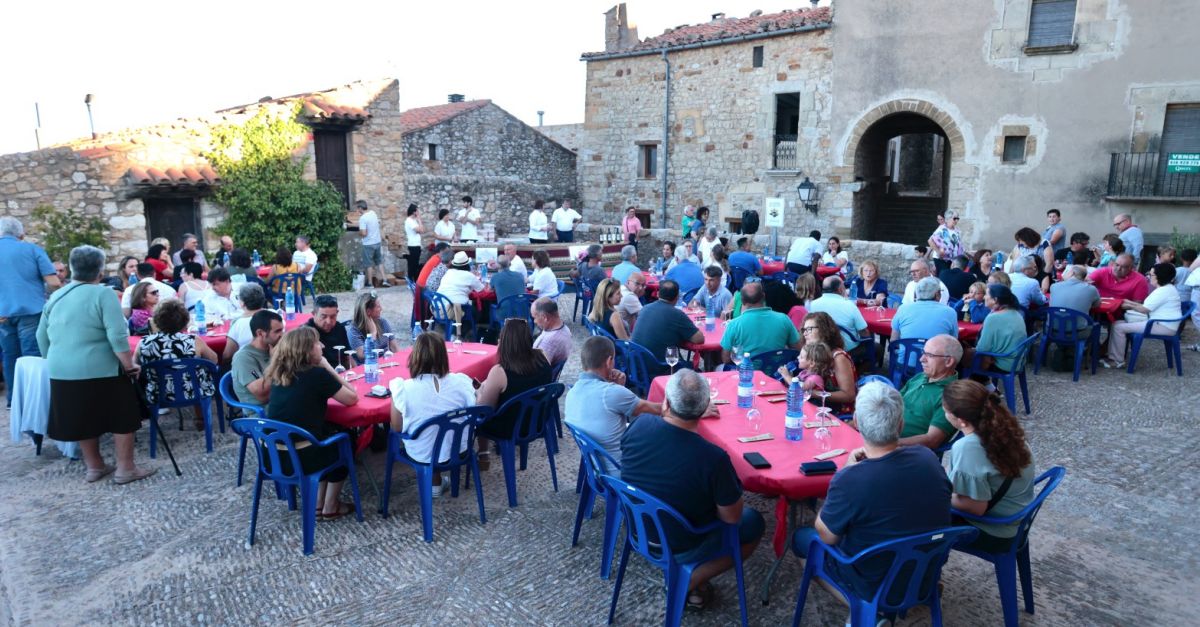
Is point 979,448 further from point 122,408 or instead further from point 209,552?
point 122,408

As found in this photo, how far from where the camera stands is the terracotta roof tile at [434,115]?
70.9ft

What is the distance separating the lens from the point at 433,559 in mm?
4332

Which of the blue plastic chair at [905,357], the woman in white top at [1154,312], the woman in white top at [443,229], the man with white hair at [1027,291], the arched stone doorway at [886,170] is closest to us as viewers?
the blue plastic chair at [905,357]

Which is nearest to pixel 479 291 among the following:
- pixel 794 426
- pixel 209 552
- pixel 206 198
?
pixel 209 552

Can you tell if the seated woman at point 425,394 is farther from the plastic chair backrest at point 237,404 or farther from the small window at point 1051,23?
the small window at point 1051,23

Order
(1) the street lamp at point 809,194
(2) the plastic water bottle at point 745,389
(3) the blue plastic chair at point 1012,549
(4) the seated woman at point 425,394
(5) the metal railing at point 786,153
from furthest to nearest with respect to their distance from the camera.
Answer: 1. (5) the metal railing at point 786,153
2. (1) the street lamp at point 809,194
3. (2) the plastic water bottle at point 745,389
4. (4) the seated woman at point 425,394
5. (3) the blue plastic chair at point 1012,549

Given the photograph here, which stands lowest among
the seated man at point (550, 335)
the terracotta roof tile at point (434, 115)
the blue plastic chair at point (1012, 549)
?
the blue plastic chair at point (1012, 549)

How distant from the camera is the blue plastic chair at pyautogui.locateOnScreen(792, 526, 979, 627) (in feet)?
9.68

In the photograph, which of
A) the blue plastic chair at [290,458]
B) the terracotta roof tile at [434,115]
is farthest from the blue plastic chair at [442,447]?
the terracotta roof tile at [434,115]

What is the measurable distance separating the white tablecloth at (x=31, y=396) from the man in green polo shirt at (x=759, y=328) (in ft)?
17.4

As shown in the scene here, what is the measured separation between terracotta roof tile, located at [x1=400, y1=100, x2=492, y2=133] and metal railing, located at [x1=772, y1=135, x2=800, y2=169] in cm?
932

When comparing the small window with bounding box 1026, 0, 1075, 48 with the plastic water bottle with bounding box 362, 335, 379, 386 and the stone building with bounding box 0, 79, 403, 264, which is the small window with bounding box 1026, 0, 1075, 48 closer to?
the stone building with bounding box 0, 79, 403, 264

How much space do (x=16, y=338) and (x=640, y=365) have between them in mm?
5743

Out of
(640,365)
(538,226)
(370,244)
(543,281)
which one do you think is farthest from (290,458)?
(538,226)
